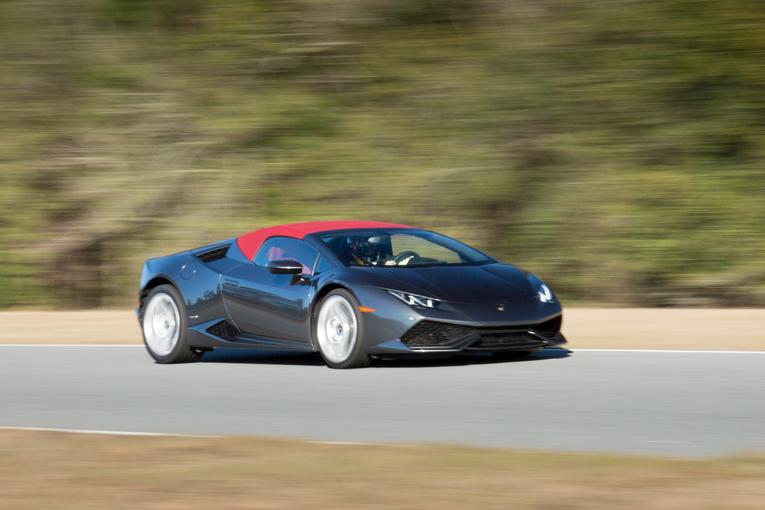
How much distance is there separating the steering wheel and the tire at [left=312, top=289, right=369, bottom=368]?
2.49ft

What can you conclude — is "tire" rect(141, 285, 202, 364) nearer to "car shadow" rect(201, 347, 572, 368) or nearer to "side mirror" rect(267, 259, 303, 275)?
"car shadow" rect(201, 347, 572, 368)

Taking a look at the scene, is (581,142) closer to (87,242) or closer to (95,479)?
(87,242)

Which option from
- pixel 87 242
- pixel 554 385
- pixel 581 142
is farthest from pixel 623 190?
pixel 554 385

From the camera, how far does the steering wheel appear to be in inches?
444

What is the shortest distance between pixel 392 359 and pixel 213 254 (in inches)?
73.7

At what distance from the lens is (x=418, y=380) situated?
9.98m

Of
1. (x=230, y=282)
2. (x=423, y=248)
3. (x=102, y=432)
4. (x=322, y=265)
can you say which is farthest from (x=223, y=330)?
(x=102, y=432)

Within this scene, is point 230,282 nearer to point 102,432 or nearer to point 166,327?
point 166,327

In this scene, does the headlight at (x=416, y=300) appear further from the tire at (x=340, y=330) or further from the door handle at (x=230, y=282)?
the door handle at (x=230, y=282)

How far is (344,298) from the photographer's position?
34.8 ft

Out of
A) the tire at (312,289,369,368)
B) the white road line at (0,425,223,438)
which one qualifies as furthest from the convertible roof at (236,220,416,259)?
the white road line at (0,425,223,438)

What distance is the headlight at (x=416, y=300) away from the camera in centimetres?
1038

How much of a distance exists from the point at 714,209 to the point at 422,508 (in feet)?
45.7

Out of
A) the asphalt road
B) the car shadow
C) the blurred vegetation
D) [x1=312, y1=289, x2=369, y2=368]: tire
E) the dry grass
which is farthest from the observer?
the blurred vegetation
